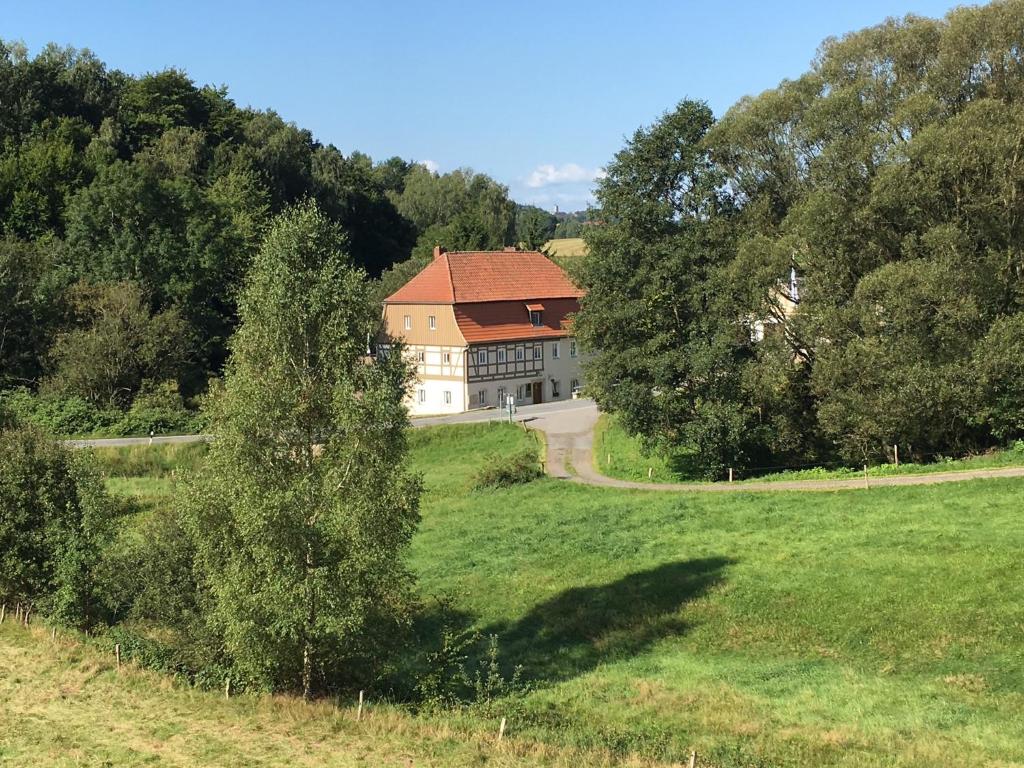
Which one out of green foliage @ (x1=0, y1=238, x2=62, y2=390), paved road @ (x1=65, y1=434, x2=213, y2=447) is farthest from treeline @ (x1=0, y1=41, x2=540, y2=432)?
paved road @ (x1=65, y1=434, x2=213, y2=447)

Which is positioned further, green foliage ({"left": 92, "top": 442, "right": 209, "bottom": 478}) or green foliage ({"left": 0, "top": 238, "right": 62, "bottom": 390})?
green foliage ({"left": 0, "top": 238, "right": 62, "bottom": 390})

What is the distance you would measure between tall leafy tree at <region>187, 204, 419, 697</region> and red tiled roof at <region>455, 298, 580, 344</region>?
1500 inches

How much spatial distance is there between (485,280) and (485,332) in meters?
4.00

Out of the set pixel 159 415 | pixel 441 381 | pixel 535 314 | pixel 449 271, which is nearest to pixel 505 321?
pixel 535 314

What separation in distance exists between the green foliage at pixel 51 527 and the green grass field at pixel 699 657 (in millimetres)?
1403

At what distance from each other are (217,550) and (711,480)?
22277 millimetres

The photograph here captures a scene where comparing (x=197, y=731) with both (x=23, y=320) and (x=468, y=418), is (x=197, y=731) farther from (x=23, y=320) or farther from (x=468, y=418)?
(x=23, y=320)

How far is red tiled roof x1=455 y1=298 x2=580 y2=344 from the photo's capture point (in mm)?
58250

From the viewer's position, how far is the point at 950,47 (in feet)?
113

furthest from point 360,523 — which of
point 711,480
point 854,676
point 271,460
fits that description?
point 711,480

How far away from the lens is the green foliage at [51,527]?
24281mm

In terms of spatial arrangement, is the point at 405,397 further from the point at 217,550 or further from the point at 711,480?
the point at 711,480

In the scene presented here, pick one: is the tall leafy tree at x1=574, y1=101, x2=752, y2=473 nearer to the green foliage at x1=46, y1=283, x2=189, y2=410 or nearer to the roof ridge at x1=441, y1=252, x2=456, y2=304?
the roof ridge at x1=441, y1=252, x2=456, y2=304

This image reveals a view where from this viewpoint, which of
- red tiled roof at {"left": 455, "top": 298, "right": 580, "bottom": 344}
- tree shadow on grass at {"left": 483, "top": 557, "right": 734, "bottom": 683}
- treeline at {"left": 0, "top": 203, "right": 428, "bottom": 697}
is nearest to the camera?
treeline at {"left": 0, "top": 203, "right": 428, "bottom": 697}
